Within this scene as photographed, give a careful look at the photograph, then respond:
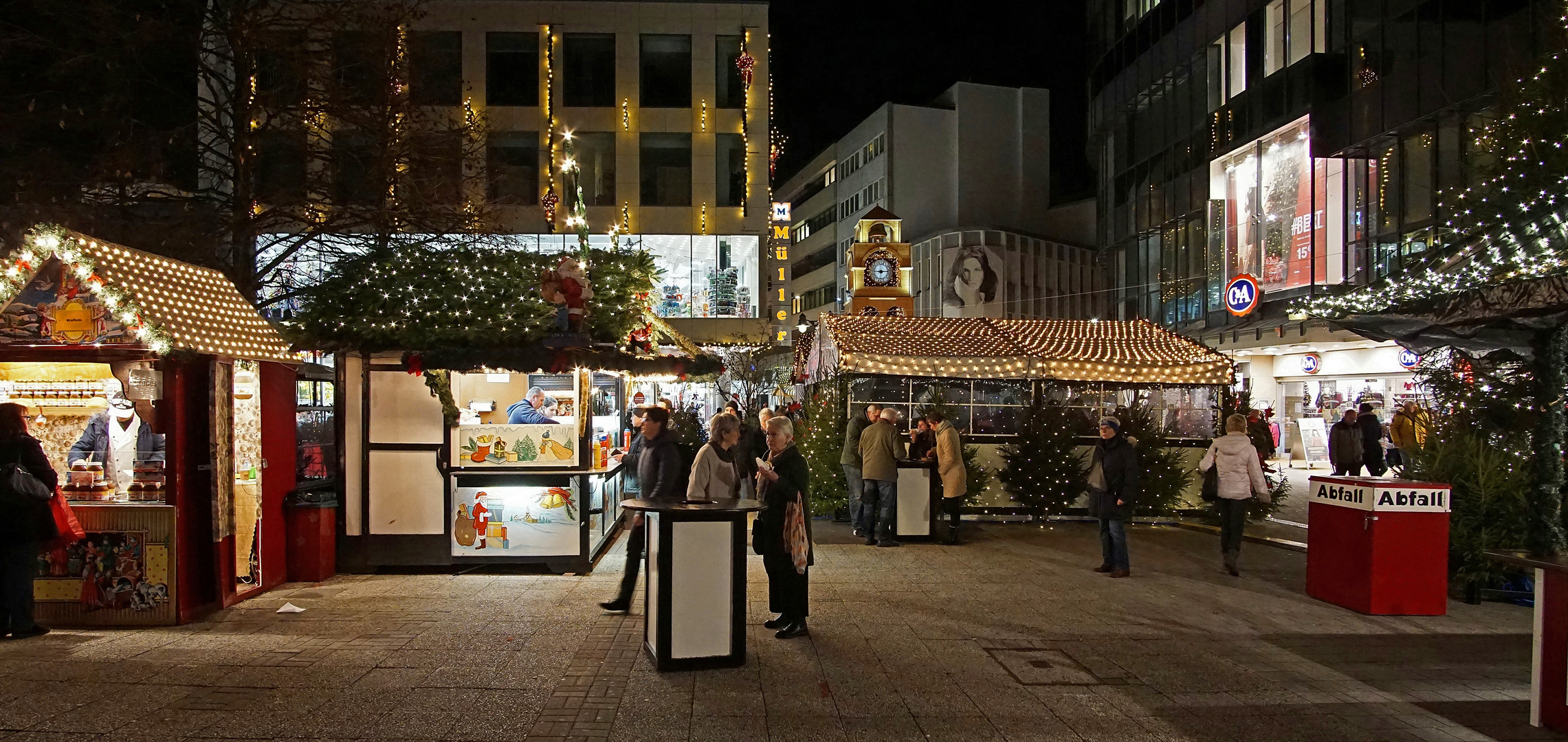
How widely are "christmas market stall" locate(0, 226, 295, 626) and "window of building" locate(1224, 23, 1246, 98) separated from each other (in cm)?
2581

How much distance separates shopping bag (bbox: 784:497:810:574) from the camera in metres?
7.26

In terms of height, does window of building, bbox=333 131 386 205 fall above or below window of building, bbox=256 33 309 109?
below

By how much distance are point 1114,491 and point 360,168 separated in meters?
12.1

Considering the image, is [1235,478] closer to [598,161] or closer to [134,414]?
[134,414]

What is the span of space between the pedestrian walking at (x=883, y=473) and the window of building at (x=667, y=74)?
23.9 meters

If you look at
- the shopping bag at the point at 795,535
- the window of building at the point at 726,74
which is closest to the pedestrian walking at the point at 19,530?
the shopping bag at the point at 795,535

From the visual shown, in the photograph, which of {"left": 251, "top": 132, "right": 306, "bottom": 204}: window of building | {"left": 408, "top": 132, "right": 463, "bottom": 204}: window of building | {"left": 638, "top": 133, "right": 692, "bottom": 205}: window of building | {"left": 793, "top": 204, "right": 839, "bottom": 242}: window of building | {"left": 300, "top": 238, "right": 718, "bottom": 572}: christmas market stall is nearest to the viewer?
{"left": 300, "top": 238, "right": 718, "bottom": 572}: christmas market stall

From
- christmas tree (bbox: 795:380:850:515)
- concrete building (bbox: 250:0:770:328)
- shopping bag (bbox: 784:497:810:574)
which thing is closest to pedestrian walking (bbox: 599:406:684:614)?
shopping bag (bbox: 784:497:810:574)

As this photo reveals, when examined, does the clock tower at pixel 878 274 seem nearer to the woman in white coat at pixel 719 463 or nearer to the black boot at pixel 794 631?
the woman in white coat at pixel 719 463

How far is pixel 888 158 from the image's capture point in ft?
198

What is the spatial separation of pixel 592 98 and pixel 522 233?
5.28m

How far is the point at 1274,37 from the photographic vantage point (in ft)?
82.4

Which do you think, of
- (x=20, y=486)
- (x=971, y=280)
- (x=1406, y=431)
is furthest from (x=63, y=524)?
(x=971, y=280)

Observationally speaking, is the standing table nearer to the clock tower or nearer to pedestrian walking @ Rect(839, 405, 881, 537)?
pedestrian walking @ Rect(839, 405, 881, 537)
